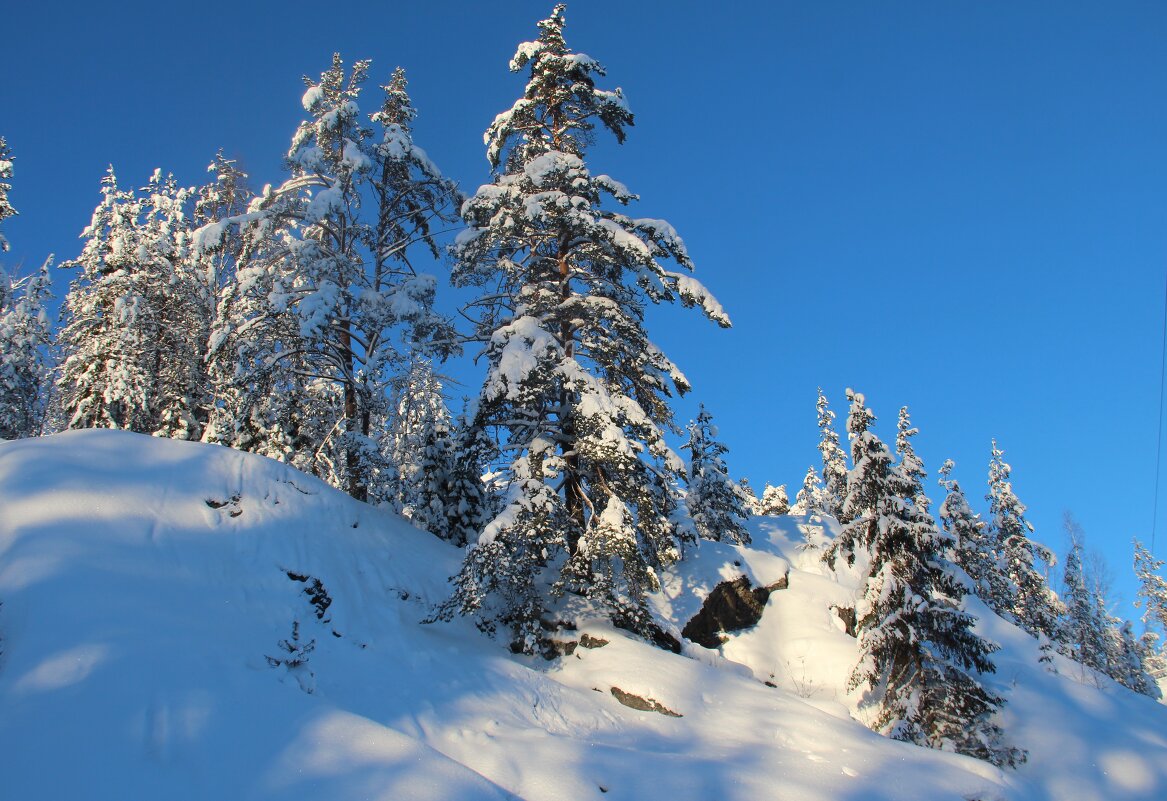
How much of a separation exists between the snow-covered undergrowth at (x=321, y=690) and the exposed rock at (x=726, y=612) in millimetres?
1578

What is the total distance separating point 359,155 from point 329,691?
14.4 m

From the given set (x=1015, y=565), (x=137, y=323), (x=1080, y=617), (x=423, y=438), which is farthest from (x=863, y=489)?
(x=1080, y=617)

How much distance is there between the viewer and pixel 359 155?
1744 centimetres

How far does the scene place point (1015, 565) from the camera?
3706 centimetres

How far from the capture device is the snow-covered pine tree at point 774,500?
5082cm

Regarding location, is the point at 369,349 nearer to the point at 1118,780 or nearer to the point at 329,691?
the point at 329,691

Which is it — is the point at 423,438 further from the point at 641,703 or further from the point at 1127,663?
the point at 1127,663

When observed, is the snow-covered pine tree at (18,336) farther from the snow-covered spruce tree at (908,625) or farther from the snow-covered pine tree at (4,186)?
the snow-covered spruce tree at (908,625)

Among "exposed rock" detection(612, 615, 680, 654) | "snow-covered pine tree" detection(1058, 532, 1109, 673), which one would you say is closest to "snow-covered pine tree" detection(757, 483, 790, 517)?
"snow-covered pine tree" detection(1058, 532, 1109, 673)

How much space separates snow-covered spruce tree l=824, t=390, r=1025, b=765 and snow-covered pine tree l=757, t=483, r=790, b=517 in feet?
120

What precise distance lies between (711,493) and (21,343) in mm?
28545

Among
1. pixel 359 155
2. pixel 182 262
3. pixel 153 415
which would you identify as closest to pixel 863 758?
pixel 359 155

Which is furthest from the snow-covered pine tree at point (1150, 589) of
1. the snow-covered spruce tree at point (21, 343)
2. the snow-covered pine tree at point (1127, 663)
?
the snow-covered spruce tree at point (21, 343)

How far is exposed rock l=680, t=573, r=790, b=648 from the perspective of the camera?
16359 mm
